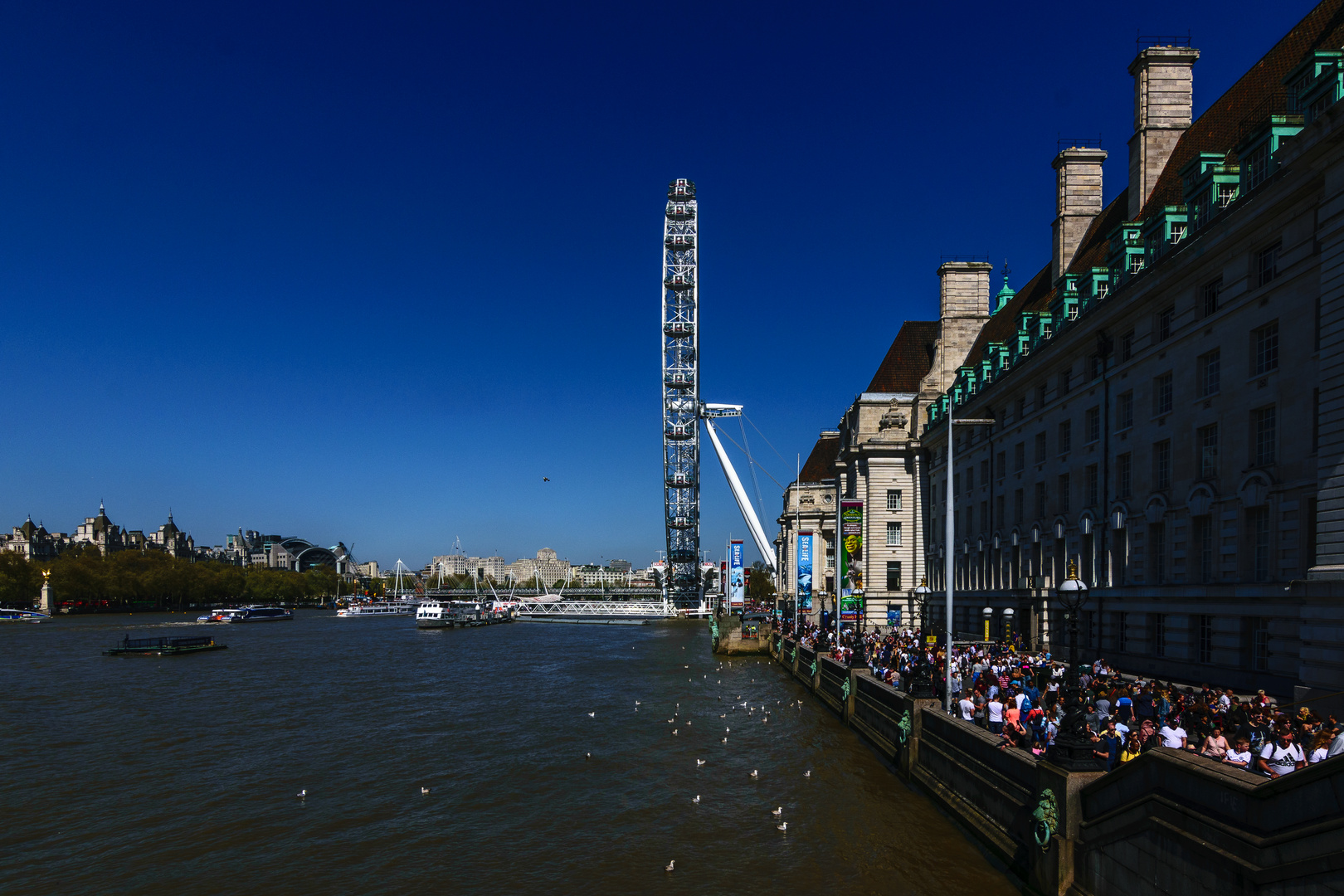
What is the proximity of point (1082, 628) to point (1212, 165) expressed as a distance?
14.9 metres

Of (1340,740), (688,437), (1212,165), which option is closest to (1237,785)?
(1340,740)

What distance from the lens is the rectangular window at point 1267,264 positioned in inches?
844

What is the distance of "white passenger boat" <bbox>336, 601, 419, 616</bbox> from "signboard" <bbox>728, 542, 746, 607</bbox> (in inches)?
3661

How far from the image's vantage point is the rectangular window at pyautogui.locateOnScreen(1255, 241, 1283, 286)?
21438 mm

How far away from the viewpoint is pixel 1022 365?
127ft

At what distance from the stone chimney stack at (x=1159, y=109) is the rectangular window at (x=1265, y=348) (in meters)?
14.4

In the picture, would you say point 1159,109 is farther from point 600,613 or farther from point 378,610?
point 378,610

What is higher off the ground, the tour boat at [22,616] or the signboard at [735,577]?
the signboard at [735,577]

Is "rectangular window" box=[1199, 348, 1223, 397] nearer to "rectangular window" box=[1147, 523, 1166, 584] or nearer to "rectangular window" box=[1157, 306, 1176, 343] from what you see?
"rectangular window" box=[1157, 306, 1176, 343]

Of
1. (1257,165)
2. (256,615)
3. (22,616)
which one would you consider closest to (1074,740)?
(1257,165)

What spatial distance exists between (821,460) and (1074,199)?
204 feet

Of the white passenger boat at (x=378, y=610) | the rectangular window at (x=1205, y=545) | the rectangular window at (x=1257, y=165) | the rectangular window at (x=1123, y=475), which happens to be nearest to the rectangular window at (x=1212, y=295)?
the rectangular window at (x=1257, y=165)

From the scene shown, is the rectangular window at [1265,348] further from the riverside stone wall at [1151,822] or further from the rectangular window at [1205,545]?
the riverside stone wall at [1151,822]

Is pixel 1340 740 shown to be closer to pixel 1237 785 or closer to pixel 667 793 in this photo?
pixel 1237 785
